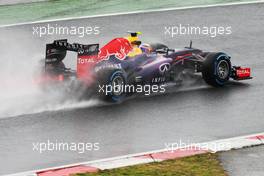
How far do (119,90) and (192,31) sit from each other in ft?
19.0

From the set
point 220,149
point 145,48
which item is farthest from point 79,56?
point 220,149

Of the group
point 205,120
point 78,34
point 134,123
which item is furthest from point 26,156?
point 78,34

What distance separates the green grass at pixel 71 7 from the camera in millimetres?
23719

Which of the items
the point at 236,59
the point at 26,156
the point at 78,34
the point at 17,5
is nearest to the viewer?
the point at 26,156

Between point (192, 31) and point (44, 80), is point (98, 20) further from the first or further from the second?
point (44, 80)

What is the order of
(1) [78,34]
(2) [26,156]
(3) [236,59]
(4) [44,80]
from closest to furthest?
1. (2) [26,156]
2. (4) [44,80]
3. (3) [236,59]
4. (1) [78,34]

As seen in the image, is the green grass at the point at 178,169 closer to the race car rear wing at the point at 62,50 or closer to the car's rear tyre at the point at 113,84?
the car's rear tyre at the point at 113,84

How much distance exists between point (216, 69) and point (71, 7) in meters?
7.80

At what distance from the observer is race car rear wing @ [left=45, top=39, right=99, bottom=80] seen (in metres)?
16.4

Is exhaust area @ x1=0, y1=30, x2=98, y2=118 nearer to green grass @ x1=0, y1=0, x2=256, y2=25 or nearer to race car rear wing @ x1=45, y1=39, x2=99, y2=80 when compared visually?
race car rear wing @ x1=45, y1=39, x2=99, y2=80

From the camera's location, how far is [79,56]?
53.8 feet

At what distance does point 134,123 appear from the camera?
15.6m

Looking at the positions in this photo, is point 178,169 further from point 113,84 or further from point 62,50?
point 62,50

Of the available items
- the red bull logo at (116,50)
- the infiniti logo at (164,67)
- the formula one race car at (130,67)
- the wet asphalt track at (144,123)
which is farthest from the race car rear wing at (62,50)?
the infiniti logo at (164,67)
